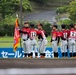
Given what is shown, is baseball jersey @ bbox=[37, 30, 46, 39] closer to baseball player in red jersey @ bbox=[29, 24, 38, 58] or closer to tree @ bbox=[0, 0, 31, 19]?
baseball player in red jersey @ bbox=[29, 24, 38, 58]

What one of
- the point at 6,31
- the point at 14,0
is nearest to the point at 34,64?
the point at 6,31

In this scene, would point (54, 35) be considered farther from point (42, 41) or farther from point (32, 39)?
point (32, 39)

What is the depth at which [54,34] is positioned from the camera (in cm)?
1271

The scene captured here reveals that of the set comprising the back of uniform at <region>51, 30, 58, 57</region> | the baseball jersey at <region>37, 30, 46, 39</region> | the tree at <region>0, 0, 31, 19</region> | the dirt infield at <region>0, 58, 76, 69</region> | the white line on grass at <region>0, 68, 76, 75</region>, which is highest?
the white line on grass at <region>0, 68, 76, 75</region>

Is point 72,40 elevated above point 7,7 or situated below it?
above

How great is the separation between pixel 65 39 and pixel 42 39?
0.88m

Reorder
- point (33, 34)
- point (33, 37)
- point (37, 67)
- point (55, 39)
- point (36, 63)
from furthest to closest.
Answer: point (55, 39), point (33, 37), point (33, 34), point (36, 63), point (37, 67)

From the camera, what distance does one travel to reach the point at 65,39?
41.9 feet

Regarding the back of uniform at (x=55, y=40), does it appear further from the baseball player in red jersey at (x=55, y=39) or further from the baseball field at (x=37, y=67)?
the baseball field at (x=37, y=67)

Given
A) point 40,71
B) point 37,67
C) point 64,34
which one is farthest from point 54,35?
point 40,71

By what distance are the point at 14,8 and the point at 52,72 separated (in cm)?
4446

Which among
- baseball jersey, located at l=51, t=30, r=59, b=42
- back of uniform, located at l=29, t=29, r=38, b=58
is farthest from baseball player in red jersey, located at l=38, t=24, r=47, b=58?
baseball jersey, located at l=51, t=30, r=59, b=42

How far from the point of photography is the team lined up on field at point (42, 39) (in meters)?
12.4

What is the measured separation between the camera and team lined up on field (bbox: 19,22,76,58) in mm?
12367
